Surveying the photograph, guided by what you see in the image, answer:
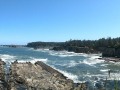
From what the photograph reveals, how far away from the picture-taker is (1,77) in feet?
68.2

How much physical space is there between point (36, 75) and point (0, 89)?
1481cm

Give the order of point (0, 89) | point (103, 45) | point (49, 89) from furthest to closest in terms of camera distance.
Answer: point (103, 45) < point (49, 89) < point (0, 89)

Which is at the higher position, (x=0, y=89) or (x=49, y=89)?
(x=0, y=89)

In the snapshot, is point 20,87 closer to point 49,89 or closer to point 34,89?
point 34,89

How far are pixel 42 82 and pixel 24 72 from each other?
17.1 feet

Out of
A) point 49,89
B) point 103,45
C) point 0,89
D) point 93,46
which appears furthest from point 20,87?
point 93,46

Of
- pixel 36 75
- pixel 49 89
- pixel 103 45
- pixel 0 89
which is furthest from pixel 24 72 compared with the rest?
pixel 103 45

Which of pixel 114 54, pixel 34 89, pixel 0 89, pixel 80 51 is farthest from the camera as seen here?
pixel 80 51

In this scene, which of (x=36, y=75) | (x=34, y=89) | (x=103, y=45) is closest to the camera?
(x=34, y=89)

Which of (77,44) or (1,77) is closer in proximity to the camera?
(1,77)

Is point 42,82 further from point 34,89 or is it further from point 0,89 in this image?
point 0,89

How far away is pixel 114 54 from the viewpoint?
104000 millimetres

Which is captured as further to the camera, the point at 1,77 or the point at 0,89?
the point at 1,77

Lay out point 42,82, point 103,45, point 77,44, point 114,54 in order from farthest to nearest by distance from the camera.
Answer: point 77,44, point 103,45, point 114,54, point 42,82
